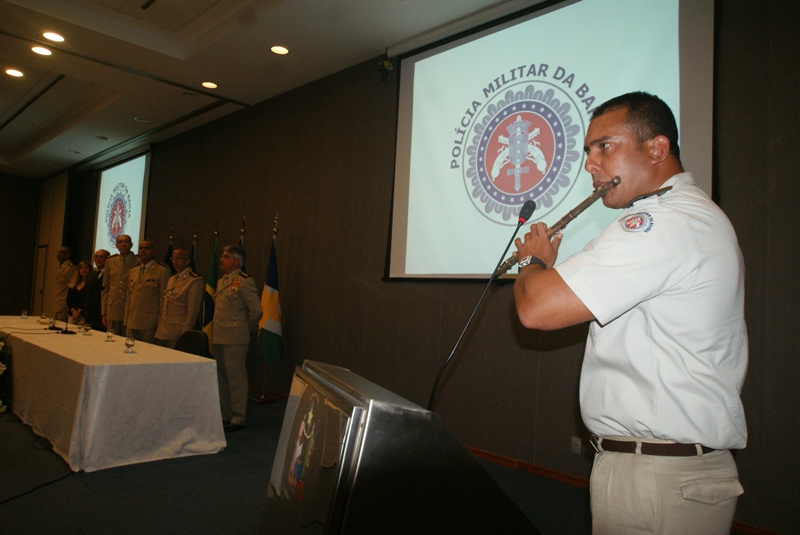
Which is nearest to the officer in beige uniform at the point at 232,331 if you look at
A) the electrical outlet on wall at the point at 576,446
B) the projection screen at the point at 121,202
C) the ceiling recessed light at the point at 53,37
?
the electrical outlet on wall at the point at 576,446

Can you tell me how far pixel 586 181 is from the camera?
3082 mm

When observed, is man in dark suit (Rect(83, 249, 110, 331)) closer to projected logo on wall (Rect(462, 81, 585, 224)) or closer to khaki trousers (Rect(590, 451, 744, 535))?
projected logo on wall (Rect(462, 81, 585, 224))

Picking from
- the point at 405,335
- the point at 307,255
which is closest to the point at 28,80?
the point at 307,255

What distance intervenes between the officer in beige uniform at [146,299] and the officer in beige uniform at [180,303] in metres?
0.74

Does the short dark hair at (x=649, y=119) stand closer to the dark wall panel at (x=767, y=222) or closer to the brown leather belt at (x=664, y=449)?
the brown leather belt at (x=664, y=449)

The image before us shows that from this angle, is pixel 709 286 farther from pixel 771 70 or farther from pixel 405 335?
pixel 405 335

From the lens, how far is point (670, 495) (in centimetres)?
96

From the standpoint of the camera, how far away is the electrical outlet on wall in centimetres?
309

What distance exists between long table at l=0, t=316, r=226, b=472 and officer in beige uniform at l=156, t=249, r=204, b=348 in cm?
129

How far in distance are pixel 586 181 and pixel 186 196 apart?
5.48 m

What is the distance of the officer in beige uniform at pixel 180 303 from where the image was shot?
4777 millimetres

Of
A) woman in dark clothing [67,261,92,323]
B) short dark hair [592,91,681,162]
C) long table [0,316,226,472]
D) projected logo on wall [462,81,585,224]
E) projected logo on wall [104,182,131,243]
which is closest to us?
short dark hair [592,91,681,162]

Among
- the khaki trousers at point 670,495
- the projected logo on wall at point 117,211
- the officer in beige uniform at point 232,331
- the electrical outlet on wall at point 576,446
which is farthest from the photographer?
the projected logo on wall at point 117,211

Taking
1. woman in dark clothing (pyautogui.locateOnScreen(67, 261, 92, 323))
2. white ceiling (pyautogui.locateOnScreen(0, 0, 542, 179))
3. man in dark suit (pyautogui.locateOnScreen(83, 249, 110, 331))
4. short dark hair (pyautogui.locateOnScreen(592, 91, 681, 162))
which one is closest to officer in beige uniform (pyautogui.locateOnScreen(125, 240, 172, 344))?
man in dark suit (pyautogui.locateOnScreen(83, 249, 110, 331))
